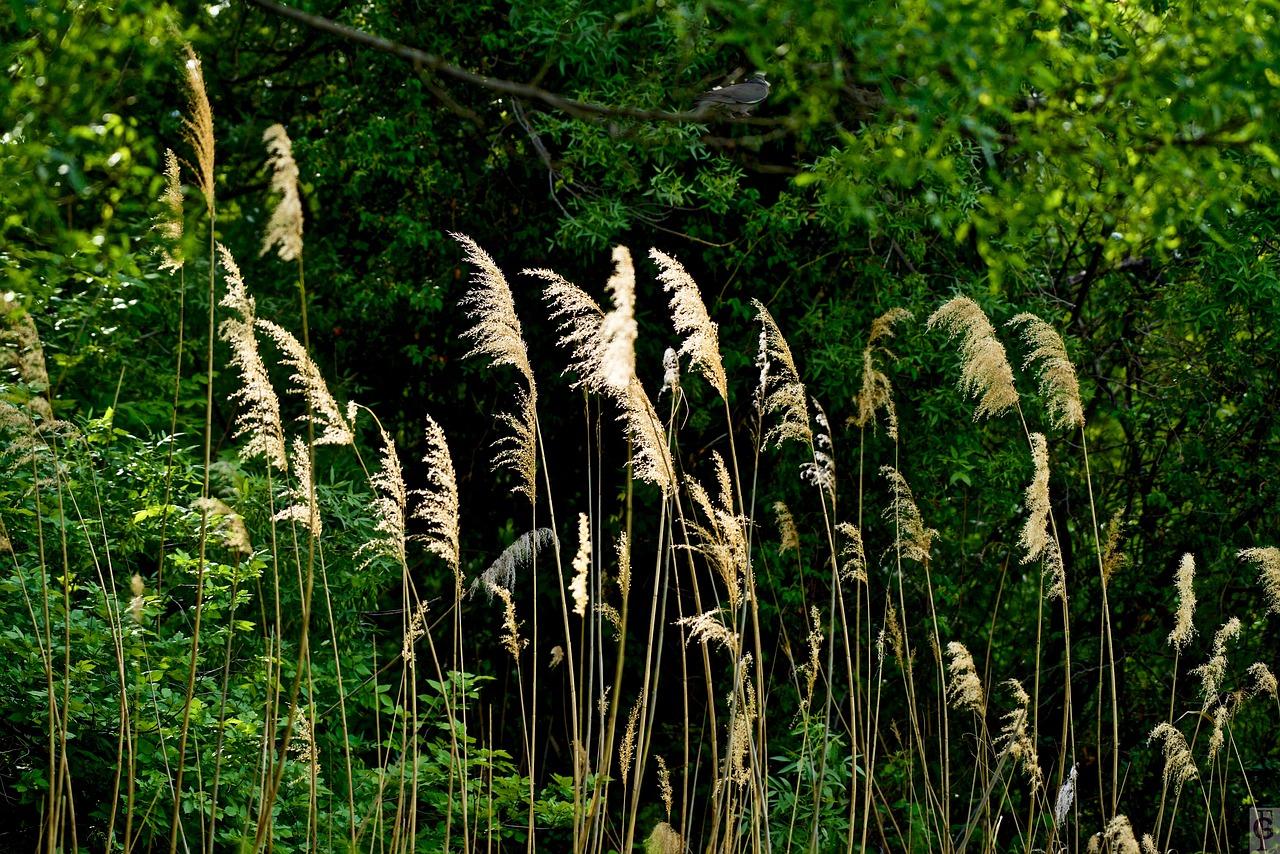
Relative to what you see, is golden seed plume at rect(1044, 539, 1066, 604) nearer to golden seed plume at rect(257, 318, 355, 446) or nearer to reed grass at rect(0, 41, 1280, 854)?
reed grass at rect(0, 41, 1280, 854)

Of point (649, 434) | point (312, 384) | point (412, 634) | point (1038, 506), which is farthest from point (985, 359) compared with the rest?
point (312, 384)

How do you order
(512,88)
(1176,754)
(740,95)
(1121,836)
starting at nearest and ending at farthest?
(1121,836) → (1176,754) → (512,88) → (740,95)

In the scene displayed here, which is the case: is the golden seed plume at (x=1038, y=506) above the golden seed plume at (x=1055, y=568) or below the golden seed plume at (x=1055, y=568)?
above

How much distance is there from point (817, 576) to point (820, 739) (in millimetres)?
995

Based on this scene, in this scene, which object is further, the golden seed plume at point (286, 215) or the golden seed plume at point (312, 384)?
the golden seed plume at point (312, 384)

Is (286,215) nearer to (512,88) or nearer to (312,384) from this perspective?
(312,384)

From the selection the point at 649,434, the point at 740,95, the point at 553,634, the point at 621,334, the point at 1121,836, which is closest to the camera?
the point at 621,334

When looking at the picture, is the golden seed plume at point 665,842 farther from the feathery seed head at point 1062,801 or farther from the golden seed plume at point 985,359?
the golden seed plume at point 985,359

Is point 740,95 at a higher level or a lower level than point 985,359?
higher

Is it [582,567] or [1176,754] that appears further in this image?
[1176,754]

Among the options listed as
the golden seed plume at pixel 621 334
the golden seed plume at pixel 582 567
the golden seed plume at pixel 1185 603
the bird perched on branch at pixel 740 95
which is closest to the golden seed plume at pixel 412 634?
the golden seed plume at pixel 582 567

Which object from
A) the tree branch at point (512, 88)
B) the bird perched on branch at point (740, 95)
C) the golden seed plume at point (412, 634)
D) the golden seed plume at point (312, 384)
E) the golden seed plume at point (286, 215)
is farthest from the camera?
the bird perched on branch at point (740, 95)

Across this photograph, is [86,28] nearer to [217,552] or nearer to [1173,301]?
[217,552]

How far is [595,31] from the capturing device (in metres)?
4.79
